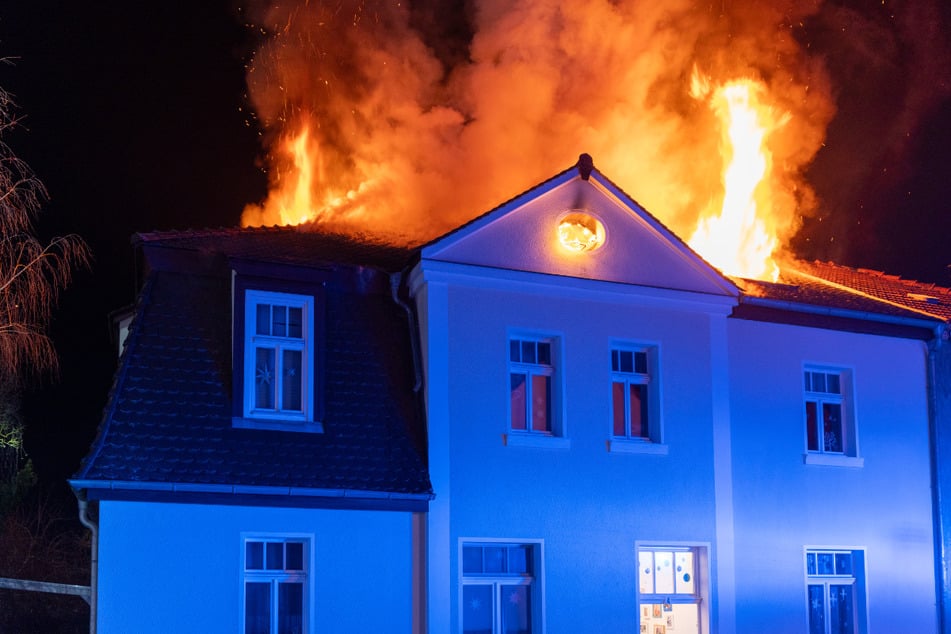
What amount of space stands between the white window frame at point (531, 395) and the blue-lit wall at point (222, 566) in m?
2.11

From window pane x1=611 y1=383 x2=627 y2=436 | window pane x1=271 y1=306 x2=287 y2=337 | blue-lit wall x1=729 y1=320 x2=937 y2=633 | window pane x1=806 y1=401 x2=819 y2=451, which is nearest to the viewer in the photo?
window pane x1=271 y1=306 x2=287 y2=337

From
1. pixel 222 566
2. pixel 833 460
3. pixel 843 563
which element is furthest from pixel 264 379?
pixel 843 563

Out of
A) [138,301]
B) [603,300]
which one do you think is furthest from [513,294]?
[138,301]

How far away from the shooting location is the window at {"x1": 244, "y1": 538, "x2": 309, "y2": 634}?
1530 centimetres

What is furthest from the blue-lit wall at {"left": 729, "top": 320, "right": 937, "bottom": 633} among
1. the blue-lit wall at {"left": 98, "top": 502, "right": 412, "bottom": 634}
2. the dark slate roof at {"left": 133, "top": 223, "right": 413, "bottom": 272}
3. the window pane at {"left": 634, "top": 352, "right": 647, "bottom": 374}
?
the blue-lit wall at {"left": 98, "top": 502, "right": 412, "bottom": 634}

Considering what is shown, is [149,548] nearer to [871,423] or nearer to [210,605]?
[210,605]

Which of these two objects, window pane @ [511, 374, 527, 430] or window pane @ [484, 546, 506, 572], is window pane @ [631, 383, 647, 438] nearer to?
window pane @ [511, 374, 527, 430]

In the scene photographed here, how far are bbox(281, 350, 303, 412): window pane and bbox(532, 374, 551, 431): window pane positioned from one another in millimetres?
3443

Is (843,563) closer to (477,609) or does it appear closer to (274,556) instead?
(477,609)

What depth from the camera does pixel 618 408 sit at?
18.5m

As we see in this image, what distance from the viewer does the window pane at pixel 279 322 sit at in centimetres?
1645

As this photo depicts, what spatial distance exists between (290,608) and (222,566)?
1040 millimetres

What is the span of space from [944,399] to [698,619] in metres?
6.27

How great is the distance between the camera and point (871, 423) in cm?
2059
